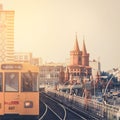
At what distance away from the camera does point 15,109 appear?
16.1 m

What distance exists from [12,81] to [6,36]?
380 feet

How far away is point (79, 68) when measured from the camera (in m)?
85.2

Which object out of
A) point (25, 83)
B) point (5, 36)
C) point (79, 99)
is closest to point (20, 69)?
point (25, 83)

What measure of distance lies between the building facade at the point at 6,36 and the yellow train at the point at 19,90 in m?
94.0

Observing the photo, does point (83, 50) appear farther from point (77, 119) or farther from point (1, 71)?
point (1, 71)

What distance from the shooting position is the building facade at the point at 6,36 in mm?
116400

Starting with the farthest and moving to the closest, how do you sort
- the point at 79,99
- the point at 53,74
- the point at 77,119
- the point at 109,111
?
the point at 53,74
the point at 79,99
the point at 77,119
the point at 109,111

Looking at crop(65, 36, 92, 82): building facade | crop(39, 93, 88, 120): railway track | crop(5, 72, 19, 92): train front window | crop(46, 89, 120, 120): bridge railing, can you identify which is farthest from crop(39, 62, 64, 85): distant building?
crop(5, 72, 19, 92): train front window

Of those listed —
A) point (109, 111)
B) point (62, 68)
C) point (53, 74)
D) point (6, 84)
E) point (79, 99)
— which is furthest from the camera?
point (62, 68)

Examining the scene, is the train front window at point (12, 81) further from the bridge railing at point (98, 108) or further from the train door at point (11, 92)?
the bridge railing at point (98, 108)

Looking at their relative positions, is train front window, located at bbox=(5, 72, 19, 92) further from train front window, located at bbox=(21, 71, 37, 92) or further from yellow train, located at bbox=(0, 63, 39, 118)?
train front window, located at bbox=(21, 71, 37, 92)

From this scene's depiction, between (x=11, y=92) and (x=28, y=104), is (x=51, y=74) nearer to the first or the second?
(x=28, y=104)

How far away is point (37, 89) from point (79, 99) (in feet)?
53.5

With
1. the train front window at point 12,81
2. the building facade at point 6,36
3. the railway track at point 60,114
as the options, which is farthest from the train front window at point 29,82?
the building facade at point 6,36
